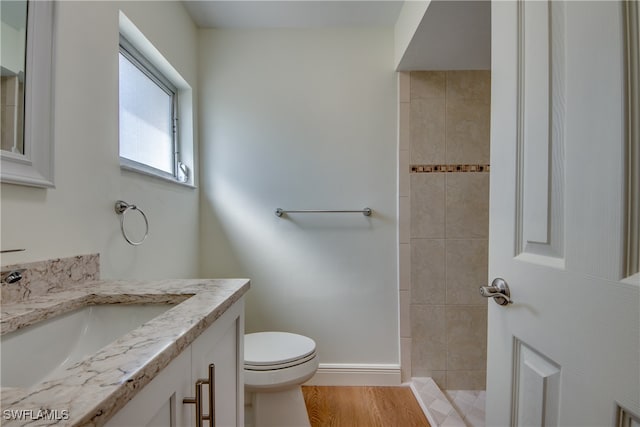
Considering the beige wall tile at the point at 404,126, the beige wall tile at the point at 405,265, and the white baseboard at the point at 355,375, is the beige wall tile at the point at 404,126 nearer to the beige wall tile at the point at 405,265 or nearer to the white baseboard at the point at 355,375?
the beige wall tile at the point at 405,265

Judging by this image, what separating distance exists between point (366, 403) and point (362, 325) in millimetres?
418

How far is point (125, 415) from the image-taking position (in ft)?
1.37

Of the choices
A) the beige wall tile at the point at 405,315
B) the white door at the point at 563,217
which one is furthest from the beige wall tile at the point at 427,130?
the white door at the point at 563,217

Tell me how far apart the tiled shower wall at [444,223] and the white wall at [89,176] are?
54.7 inches

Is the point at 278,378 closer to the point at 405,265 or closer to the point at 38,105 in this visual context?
the point at 405,265

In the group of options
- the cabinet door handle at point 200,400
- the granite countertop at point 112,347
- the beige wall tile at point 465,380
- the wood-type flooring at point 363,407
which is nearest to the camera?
the granite countertop at point 112,347

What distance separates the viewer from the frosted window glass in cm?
138

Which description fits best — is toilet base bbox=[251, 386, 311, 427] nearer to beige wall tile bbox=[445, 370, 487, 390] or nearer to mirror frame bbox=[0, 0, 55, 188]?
beige wall tile bbox=[445, 370, 487, 390]

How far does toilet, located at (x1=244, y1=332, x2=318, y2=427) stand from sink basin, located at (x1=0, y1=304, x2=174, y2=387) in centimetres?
68

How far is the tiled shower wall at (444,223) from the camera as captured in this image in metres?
1.92

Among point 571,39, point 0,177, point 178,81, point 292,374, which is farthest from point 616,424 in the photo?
point 178,81

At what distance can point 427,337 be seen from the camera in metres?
1.93

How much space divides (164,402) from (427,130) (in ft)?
6.14

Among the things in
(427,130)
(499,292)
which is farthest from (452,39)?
(499,292)
